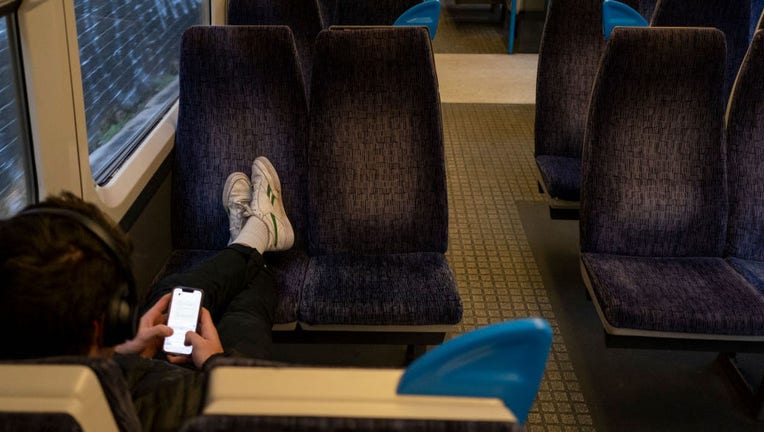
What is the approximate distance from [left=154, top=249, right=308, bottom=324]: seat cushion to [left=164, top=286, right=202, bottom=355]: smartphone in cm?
32

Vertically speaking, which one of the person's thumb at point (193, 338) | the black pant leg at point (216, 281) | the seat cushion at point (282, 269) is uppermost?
the person's thumb at point (193, 338)

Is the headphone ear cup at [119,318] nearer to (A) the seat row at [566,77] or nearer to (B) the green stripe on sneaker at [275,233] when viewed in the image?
Result: (B) the green stripe on sneaker at [275,233]

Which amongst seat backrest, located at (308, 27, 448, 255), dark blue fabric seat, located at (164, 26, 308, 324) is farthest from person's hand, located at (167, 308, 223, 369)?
seat backrest, located at (308, 27, 448, 255)

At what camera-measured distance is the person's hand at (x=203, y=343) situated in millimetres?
1673

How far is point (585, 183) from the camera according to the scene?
8.01 feet

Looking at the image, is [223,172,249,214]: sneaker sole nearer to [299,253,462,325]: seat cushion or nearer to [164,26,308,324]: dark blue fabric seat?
[164,26,308,324]: dark blue fabric seat

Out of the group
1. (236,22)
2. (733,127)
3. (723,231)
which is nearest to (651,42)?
(733,127)

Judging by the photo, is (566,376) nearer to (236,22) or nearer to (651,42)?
(651,42)

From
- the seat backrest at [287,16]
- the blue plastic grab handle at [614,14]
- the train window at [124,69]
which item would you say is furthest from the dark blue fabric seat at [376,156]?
→ the blue plastic grab handle at [614,14]

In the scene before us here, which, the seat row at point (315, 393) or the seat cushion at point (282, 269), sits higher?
the seat row at point (315, 393)

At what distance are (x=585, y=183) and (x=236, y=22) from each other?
189 cm

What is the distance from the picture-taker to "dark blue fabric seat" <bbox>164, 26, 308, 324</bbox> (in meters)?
2.42

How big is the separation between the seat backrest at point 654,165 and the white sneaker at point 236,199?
111cm

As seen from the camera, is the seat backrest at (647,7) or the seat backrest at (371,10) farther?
the seat backrest at (647,7)
